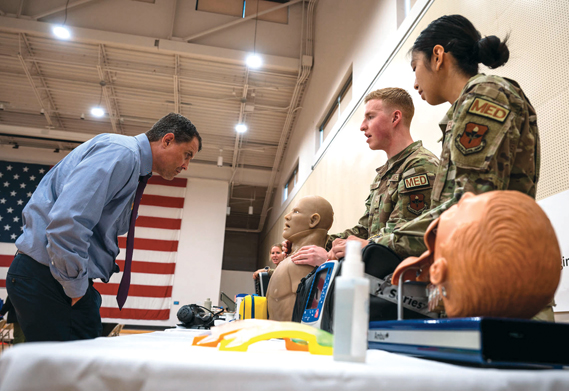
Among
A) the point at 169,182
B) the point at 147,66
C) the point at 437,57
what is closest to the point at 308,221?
the point at 437,57

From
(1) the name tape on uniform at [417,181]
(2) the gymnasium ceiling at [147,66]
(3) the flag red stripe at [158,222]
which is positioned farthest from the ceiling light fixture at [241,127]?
(1) the name tape on uniform at [417,181]

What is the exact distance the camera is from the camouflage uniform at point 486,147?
0.89m

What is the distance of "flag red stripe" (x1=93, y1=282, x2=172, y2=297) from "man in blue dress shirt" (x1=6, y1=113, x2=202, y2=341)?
9661mm

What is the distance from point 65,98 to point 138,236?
3.80m

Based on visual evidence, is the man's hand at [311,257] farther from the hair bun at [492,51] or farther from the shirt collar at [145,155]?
the hair bun at [492,51]

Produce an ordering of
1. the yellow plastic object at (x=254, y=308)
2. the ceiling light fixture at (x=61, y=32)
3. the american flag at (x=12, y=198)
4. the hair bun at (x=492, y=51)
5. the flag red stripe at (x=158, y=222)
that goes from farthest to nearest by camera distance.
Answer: the flag red stripe at (x=158, y=222)
the american flag at (x=12, y=198)
the ceiling light fixture at (x=61, y=32)
the yellow plastic object at (x=254, y=308)
the hair bun at (x=492, y=51)

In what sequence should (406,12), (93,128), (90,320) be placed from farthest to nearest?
(93,128) → (406,12) → (90,320)

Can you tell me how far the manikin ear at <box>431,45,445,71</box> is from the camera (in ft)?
4.13

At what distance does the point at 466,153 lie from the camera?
3.00 feet

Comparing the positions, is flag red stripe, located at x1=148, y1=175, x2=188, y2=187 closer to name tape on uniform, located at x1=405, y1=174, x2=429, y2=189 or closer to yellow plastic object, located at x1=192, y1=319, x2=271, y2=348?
name tape on uniform, located at x1=405, y1=174, x2=429, y2=189

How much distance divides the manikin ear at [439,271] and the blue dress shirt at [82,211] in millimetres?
1117

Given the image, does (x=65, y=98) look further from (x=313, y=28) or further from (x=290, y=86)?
(x=313, y=28)

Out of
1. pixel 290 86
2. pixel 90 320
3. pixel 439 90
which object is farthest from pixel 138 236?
pixel 439 90

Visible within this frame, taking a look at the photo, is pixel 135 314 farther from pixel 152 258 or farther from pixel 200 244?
pixel 200 244
